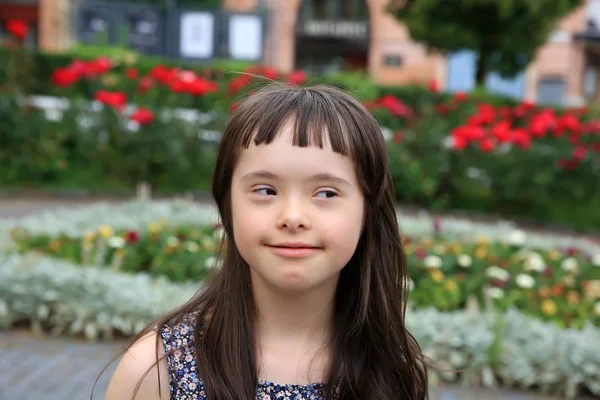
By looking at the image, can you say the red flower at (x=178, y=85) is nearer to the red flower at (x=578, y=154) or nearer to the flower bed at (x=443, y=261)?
the flower bed at (x=443, y=261)

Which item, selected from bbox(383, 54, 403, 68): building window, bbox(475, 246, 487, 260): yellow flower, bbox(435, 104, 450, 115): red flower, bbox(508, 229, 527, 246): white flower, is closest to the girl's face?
bbox(475, 246, 487, 260): yellow flower

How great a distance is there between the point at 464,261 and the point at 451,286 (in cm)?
38

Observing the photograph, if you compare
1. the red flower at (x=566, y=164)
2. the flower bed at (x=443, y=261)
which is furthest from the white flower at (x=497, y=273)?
the red flower at (x=566, y=164)

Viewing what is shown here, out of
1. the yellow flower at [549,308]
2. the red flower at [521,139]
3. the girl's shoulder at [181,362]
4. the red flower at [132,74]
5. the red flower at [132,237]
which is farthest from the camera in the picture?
the red flower at [132,74]

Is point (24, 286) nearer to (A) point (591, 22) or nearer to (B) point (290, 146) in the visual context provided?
(B) point (290, 146)

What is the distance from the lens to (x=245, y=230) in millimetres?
1300

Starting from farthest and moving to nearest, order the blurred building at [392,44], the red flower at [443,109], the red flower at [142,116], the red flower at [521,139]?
the blurred building at [392,44] < the red flower at [443,109] < the red flower at [142,116] < the red flower at [521,139]

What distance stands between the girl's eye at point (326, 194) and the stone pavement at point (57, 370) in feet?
7.27

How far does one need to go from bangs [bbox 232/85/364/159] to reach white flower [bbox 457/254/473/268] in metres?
3.50

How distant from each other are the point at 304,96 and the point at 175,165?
712cm

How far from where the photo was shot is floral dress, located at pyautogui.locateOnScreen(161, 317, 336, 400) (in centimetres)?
139

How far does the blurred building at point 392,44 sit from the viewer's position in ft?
86.3

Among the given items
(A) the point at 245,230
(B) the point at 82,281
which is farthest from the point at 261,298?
(B) the point at 82,281

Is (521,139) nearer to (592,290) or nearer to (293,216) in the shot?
(592,290)
